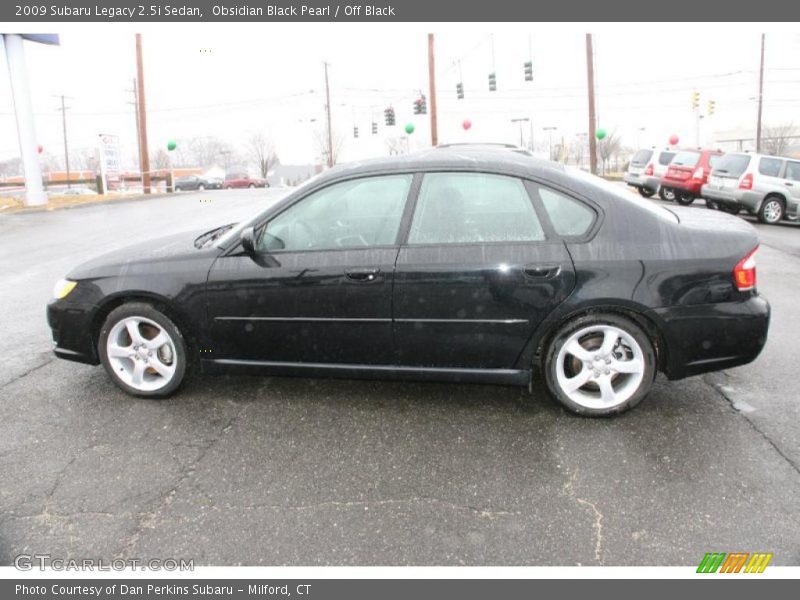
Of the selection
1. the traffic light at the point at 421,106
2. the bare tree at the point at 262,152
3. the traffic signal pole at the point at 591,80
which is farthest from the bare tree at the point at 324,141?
the traffic signal pole at the point at 591,80

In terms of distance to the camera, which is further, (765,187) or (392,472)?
(765,187)

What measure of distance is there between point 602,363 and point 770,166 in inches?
554

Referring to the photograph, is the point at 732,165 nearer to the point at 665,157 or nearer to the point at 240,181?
the point at 665,157

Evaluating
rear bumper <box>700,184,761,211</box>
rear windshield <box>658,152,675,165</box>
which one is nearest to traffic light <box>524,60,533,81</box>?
rear windshield <box>658,152,675,165</box>

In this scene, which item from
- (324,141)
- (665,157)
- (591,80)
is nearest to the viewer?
(665,157)

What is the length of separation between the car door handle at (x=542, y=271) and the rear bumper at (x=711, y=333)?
22.8 inches

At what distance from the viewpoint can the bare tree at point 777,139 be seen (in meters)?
70.9

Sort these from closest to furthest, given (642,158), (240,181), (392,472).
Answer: (392,472) → (642,158) → (240,181)

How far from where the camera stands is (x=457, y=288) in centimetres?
354

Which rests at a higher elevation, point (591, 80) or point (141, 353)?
point (591, 80)

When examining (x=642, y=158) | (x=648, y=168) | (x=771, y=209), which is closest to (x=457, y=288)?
(x=771, y=209)

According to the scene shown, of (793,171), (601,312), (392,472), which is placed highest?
(793,171)

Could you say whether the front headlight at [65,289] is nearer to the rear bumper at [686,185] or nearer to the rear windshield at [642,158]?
the rear bumper at [686,185]

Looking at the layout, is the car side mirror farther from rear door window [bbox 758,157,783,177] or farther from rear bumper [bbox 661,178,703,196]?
rear bumper [bbox 661,178,703,196]
